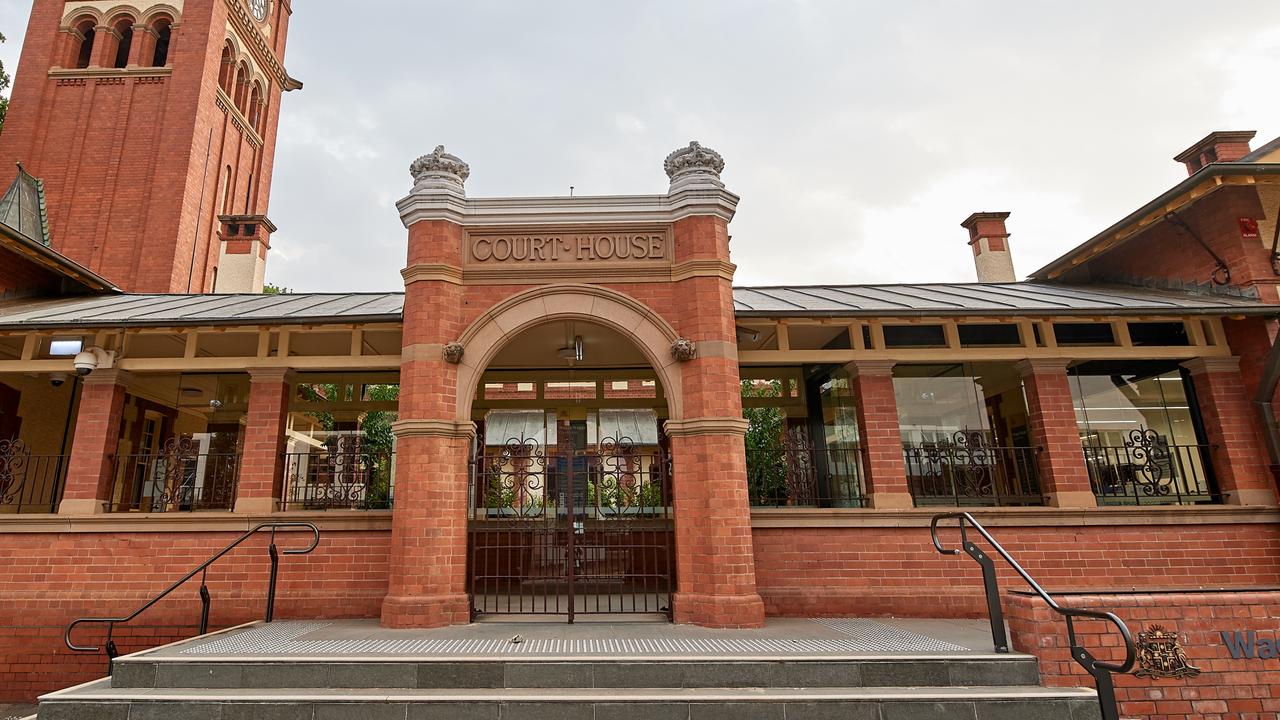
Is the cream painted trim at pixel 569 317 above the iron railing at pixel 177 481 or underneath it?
above

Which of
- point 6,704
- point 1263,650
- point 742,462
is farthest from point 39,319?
point 1263,650

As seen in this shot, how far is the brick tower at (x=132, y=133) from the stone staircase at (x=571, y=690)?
17018 millimetres

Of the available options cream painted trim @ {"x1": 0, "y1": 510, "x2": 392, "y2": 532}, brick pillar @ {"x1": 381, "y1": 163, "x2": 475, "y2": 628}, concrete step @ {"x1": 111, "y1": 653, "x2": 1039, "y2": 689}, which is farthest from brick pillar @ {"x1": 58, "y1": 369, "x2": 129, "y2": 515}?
brick pillar @ {"x1": 381, "y1": 163, "x2": 475, "y2": 628}

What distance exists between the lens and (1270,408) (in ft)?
27.3

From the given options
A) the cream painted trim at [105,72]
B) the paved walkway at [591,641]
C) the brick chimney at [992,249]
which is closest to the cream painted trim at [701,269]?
the paved walkway at [591,641]

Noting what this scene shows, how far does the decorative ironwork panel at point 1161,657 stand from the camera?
17.7 feet

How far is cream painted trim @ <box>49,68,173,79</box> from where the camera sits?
2066 cm

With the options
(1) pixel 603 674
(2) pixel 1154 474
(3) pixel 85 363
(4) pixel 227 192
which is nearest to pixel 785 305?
(2) pixel 1154 474

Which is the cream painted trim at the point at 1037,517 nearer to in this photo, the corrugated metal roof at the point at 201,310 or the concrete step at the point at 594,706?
the concrete step at the point at 594,706

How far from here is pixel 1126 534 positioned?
8.08 metres

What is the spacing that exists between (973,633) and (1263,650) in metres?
2.27

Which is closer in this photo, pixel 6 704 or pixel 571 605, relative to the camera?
pixel 571 605

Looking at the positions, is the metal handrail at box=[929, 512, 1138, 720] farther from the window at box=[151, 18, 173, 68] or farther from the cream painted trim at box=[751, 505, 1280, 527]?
the window at box=[151, 18, 173, 68]

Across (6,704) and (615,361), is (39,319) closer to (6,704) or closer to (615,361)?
(6,704)
